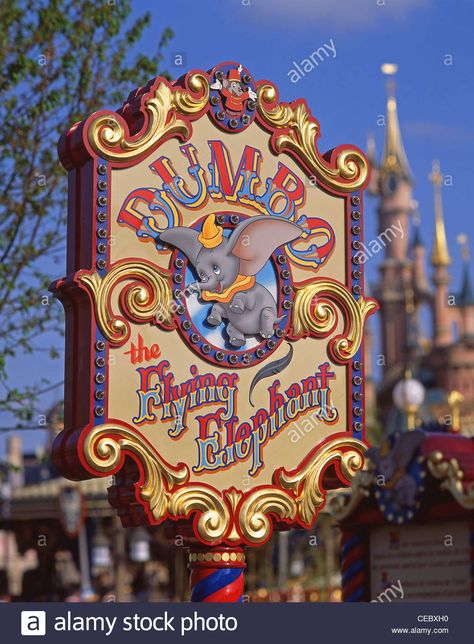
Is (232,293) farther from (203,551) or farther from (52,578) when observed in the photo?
(52,578)

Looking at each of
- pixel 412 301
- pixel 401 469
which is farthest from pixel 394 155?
pixel 401 469

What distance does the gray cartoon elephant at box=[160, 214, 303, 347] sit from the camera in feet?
28.8

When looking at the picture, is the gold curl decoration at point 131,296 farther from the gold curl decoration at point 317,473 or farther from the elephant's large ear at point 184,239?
the gold curl decoration at point 317,473

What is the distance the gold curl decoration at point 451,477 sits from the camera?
1223 cm

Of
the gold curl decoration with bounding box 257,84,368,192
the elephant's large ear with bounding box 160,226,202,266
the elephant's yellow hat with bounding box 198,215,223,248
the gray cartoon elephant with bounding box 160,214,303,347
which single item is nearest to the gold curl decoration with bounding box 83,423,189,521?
the gray cartoon elephant with bounding box 160,214,303,347

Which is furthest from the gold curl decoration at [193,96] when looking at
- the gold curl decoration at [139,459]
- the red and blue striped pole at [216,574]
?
the red and blue striped pole at [216,574]

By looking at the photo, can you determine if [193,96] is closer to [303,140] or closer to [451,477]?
[303,140]

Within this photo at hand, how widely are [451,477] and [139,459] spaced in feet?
16.3

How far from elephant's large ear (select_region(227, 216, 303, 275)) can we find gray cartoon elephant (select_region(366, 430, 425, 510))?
14.5 ft

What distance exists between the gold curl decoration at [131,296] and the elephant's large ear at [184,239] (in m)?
0.21

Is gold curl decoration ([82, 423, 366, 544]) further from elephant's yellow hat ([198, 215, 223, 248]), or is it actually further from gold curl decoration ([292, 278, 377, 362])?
elephant's yellow hat ([198, 215, 223, 248])

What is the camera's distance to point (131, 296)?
8461mm

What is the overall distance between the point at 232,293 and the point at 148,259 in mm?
666

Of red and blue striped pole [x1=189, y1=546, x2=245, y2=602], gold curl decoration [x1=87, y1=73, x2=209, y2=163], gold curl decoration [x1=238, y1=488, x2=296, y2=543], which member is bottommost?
red and blue striped pole [x1=189, y1=546, x2=245, y2=602]
